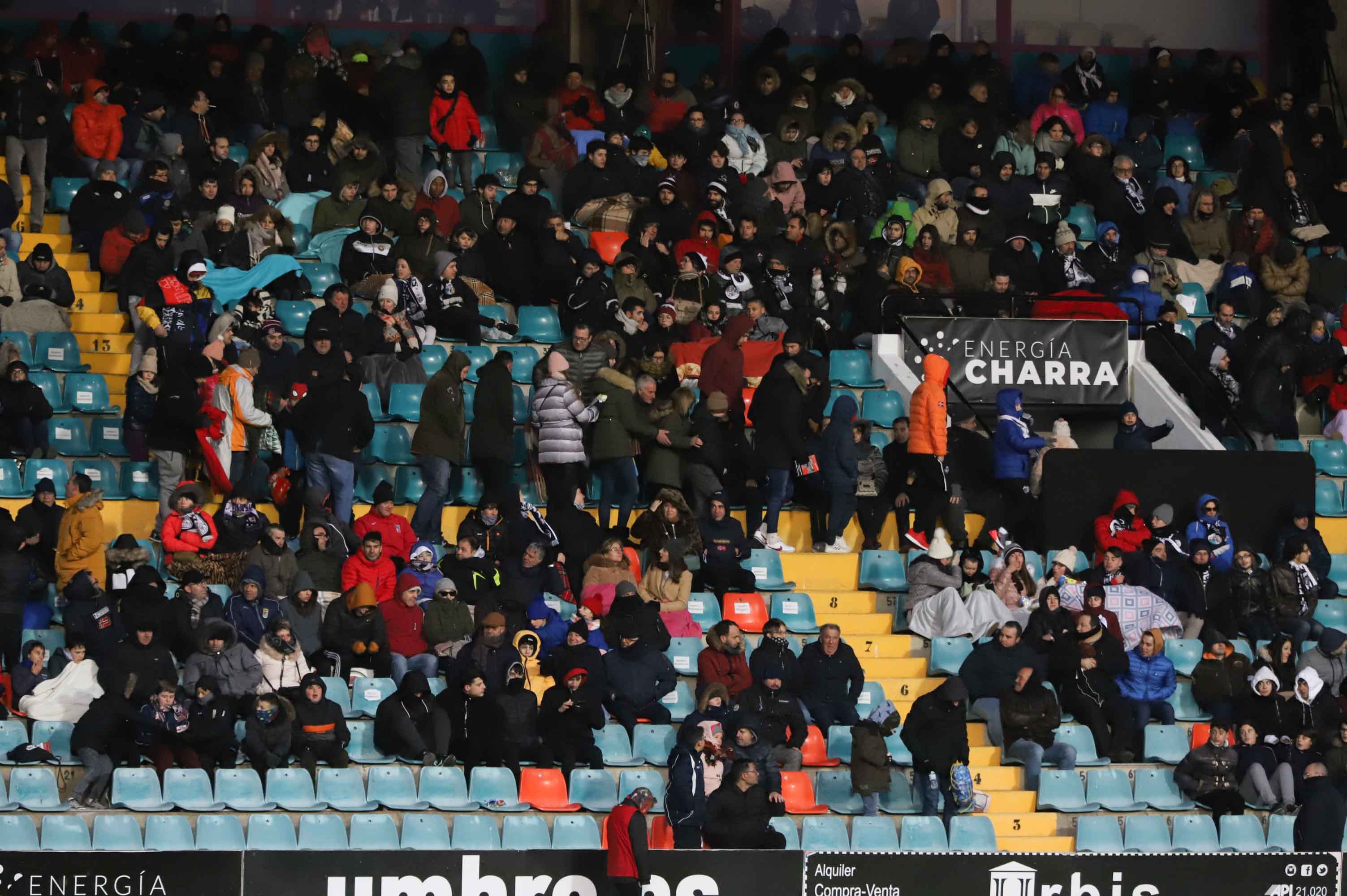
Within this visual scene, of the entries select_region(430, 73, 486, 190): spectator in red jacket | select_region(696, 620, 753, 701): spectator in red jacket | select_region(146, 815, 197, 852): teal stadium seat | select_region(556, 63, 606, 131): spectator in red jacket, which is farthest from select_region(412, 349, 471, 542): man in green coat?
select_region(556, 63, 606, 131): spectator in red jacket

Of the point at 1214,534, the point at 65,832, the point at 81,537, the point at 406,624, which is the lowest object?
the point at 65,832

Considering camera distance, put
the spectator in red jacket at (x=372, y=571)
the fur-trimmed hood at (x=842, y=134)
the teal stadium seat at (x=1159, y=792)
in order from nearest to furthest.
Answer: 1. the teal stadium seat at (x=1159, y=792)
2. the spectator in red jacket at (x=372, y=571)
3. the fur-trimmed hood at (x=842, y=134)

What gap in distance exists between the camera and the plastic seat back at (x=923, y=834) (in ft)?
50.0

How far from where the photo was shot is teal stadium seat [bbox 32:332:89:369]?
18.4 metres

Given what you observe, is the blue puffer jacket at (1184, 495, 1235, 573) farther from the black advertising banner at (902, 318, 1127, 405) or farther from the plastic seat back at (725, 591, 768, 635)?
the plastic seat back at (725, 591, 768, 635)

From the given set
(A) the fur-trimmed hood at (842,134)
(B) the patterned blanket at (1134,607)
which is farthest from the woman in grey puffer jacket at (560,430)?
(A) the fur-trimmed hood at (842,134)

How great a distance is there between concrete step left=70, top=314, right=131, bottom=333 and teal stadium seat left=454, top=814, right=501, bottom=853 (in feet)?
19.8

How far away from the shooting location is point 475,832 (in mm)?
14836

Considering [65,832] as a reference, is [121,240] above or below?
above

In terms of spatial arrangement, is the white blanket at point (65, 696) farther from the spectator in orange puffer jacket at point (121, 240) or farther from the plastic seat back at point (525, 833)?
the spectator in orange puffer jacket at point (121, 240)

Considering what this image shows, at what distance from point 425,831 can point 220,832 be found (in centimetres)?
127

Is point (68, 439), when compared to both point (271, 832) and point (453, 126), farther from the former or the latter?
point (453, 126)

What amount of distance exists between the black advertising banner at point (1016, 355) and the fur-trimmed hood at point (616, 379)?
2901 millimetres

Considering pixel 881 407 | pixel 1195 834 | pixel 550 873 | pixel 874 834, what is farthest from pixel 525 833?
pixel 881 407
